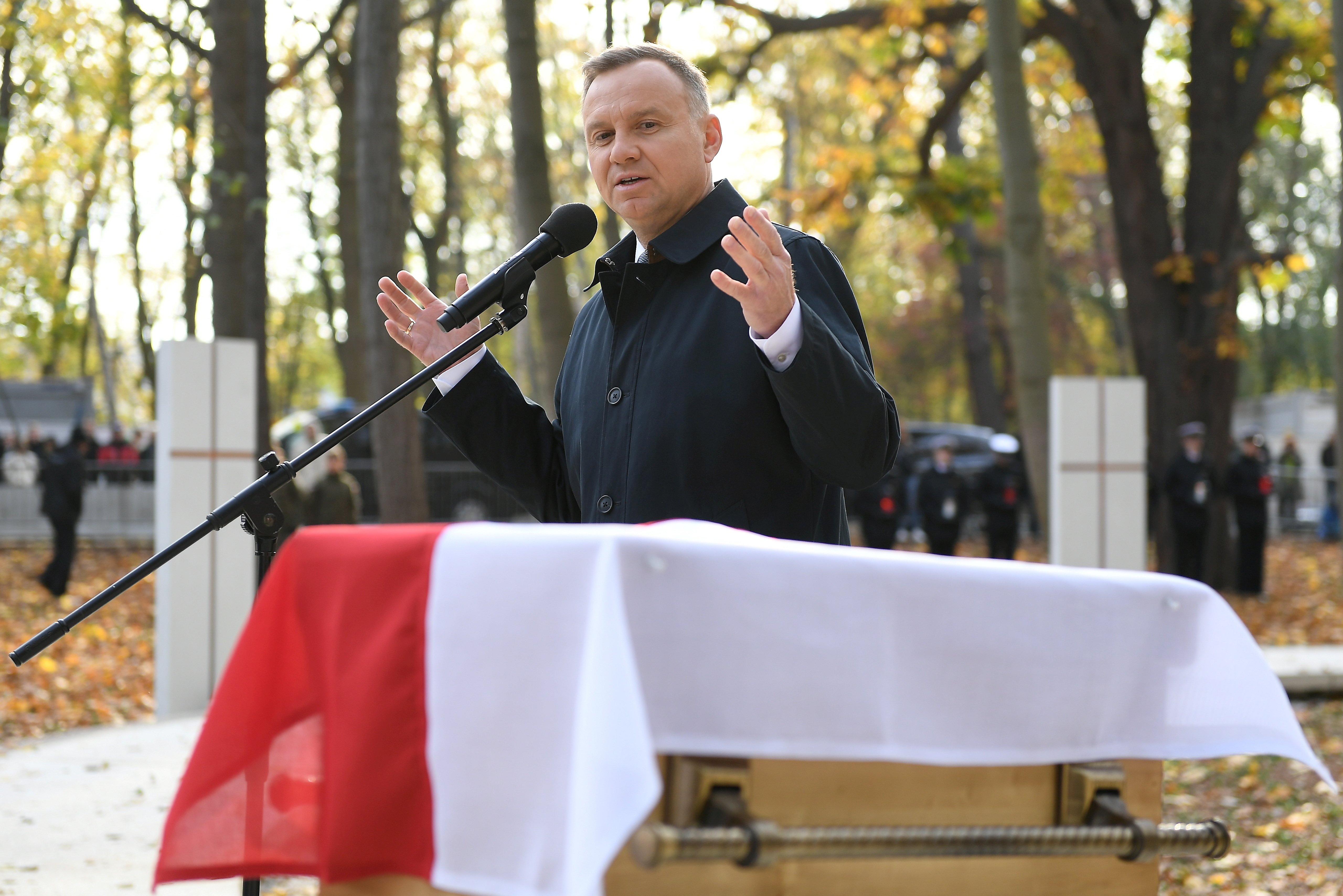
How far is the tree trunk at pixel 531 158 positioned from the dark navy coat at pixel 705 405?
6.27 meters

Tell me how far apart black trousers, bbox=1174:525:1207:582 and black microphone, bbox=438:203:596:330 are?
14.3m

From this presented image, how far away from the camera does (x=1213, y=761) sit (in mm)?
8523

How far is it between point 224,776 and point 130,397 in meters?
Answer: 52.2

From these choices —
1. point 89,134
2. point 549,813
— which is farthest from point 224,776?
point 89,134

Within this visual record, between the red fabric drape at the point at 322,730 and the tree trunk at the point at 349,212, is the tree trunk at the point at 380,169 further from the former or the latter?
the tree trunk at the point at 349,212

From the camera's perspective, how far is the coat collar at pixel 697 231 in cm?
259

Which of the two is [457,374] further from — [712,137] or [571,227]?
[712,137]

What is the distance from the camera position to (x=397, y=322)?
8.93 ft

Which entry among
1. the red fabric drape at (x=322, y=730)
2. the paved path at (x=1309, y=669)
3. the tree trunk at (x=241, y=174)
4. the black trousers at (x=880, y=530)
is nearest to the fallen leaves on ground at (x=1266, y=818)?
the paved path at (x=1309, y=669)

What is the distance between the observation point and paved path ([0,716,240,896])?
5277mm

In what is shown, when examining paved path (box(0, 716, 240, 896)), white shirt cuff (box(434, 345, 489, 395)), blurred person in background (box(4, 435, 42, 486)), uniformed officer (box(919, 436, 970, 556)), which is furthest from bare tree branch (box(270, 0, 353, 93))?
white shirt cuff (box(434, 345, 489, 395))

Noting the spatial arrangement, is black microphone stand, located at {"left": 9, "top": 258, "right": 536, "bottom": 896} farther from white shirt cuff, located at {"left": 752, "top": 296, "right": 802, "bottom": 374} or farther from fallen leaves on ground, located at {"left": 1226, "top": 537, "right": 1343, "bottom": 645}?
fallen leaves on ground, located at {"left": 1226, "top": 537, "right": 1343, "bottom": 645}

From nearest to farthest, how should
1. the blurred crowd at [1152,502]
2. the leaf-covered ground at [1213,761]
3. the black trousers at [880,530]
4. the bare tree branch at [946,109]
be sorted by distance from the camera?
the leaf-covered ground at [1213,761] → the bare tree branch at [946,109] → the blurred crowd at [1152,502] → the black trousers at [880,530]

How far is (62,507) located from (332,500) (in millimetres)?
4718
